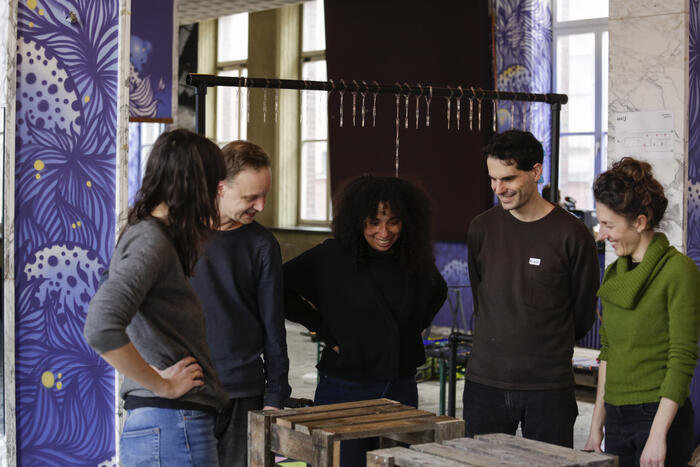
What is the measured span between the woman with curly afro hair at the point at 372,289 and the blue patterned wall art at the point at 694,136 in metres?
2.00

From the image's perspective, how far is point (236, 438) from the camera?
2.56m

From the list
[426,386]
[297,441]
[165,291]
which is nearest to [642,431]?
[297,441]

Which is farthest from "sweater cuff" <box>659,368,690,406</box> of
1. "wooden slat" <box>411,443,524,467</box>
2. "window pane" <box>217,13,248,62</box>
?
"window pane" <box>217,13,248,62</box>

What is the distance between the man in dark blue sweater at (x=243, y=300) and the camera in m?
2.55

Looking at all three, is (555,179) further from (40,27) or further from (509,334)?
(40,27)

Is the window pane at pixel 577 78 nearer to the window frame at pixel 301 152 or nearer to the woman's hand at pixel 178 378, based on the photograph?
the window frame at pixel 301 152

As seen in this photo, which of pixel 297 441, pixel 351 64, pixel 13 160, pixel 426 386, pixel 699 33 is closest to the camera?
pixel 297 441

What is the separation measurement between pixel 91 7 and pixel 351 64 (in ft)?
24.6

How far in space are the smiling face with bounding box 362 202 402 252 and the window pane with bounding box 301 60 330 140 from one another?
896 centimetres

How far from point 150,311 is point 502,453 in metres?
0.87

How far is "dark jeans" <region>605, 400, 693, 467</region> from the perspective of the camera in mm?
2564

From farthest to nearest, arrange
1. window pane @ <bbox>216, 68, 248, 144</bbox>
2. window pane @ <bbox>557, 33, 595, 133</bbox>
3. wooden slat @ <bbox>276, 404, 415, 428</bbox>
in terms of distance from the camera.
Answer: window pane @ <bbox>216, 68, 248, 144</bbox> → window pane @ <bbox>557, 33, 595, 133</bbox> → wooden slat @ <bbox>276, 404, 415, 428</bbox>

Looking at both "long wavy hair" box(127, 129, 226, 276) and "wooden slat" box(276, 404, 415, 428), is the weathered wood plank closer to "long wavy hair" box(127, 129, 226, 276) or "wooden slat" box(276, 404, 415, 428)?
"wooden slat" box(276, 404, 415, 428)

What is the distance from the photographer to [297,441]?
7.77ft
